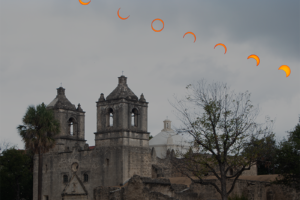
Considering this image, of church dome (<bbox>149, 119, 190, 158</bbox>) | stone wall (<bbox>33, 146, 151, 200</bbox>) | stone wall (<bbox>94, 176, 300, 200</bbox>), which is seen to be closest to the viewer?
stone wall (<bbox>94, 176, 300, 200</bbox>)

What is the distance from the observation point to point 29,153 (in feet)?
157

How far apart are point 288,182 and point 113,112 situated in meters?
17.5

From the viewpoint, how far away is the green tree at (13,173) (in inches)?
1663

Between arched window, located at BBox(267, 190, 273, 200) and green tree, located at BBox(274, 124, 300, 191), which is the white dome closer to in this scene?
arched window, located at BBox(267, 190, 273, 200)

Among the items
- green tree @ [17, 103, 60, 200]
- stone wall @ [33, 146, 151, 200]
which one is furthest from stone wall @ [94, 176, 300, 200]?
stone wall @ [33, 146, 151, 200]

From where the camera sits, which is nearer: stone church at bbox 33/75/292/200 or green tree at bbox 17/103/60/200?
green tree at bbox 17/103/60/200

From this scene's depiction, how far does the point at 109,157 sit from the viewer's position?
120 feet

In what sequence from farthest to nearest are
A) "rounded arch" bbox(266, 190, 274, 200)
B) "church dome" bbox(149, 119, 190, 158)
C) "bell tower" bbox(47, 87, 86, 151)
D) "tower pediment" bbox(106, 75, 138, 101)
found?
"church dome" bbox(149, 119, 190, 158), "bell tower" bbox(47, 87, 86, 151), "tower pediment" bbox(106, 75, 138, 101), "rounded arch" bbox(266, 190, 274, 200)

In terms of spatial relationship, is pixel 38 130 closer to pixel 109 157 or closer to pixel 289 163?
pixel 109 157

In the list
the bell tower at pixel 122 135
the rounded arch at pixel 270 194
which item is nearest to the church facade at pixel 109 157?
the bell tower at pixel 122 135

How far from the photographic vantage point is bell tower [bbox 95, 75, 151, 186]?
36.0m

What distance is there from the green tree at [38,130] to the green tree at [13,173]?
9.88 m

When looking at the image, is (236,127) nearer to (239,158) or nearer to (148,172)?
(239,158)

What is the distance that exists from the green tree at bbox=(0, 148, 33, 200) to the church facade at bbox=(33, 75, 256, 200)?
6.57 ft
